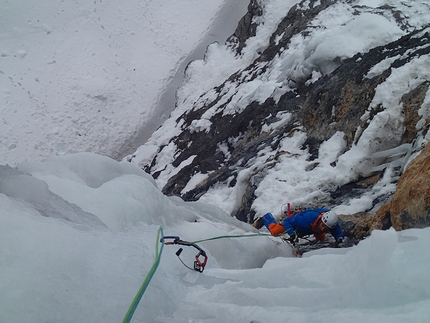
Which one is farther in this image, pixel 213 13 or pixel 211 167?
pixel 213 13

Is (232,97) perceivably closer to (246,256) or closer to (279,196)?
(279,196)

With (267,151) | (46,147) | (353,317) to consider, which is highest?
(353,317)

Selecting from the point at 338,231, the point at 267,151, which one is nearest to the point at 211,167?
the point at 267,151

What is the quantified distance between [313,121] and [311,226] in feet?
8.60

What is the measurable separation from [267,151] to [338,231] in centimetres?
270

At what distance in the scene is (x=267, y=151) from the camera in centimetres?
599

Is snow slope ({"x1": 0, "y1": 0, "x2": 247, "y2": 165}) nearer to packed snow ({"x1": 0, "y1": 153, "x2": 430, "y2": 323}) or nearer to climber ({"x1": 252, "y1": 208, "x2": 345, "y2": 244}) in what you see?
climber ({"x1": 252, "y1": 208, "x2": 345, "y2": 244})

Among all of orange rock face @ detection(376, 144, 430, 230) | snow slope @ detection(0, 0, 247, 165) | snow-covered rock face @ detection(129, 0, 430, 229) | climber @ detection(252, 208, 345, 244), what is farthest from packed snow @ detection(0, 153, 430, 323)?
snow slope @ detection(0, 0, 247, 165)

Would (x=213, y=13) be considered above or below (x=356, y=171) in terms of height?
above

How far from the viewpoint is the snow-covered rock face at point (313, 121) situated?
430 centimetres

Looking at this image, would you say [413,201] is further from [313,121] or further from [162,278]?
[313,121]

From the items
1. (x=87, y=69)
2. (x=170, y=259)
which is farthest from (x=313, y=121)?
(x=87, y=69)

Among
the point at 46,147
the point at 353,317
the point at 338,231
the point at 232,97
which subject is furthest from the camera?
the point at 46,147

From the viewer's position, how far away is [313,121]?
5.81 meters
